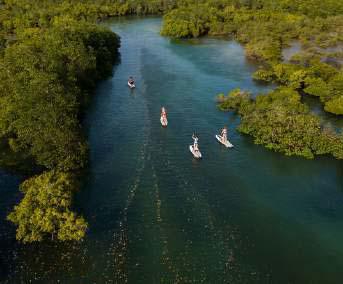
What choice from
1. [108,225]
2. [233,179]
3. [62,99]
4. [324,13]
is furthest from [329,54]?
[108,225]

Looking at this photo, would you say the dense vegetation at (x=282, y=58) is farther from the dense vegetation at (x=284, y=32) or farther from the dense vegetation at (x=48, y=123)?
the dense vegetation at (x=48, y=123)

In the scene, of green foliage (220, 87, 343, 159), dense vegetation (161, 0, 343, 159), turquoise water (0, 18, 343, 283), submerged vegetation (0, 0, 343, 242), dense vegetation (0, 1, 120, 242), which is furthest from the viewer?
dense vegetation (161, 0, 343, 159)

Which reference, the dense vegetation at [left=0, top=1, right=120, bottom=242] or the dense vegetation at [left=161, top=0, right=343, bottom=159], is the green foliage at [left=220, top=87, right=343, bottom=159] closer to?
the dense vegetation at [left=161, top=0, right=343, bottom=159]

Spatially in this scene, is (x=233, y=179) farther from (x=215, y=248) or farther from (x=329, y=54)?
(x=329, y=54)

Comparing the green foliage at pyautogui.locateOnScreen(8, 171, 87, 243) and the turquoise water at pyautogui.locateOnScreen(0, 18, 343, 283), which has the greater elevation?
the green foliage at pyautogui.locateOnScreen(8, 171, 87, 243)

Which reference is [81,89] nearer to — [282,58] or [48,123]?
[48,123]

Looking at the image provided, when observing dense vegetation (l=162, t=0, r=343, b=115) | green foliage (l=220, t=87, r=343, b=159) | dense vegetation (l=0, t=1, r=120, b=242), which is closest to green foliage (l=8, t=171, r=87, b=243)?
dense vegetation (l=0, t=1, r=120, b=242)
